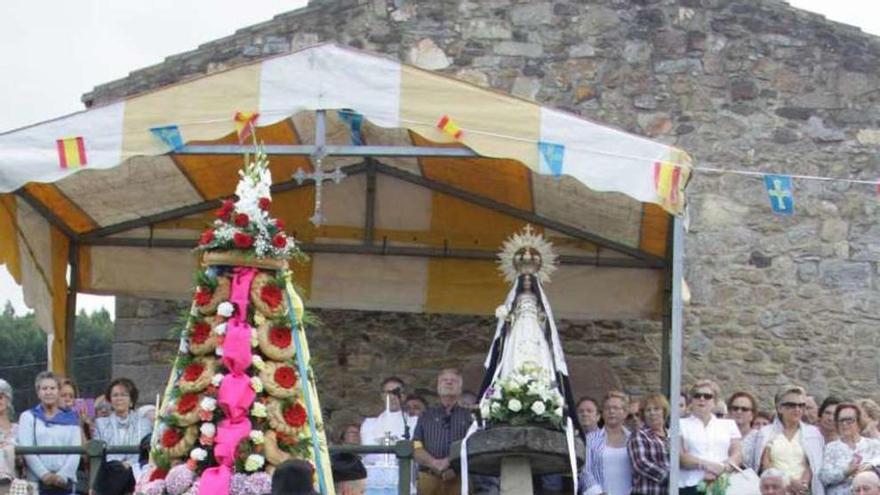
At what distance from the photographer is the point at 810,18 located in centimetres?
1359

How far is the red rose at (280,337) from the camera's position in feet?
29.8

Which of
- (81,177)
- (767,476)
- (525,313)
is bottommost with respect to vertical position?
(767,476)

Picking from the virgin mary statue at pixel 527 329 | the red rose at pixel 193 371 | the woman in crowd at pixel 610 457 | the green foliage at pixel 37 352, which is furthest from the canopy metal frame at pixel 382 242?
the green foliage at pixel 37 352

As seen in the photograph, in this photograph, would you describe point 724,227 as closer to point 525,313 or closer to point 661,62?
point 661,62

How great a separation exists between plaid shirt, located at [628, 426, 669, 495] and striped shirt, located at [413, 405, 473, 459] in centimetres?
108

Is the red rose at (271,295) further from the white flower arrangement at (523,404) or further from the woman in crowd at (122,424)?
the woman in crowd at (122,424)

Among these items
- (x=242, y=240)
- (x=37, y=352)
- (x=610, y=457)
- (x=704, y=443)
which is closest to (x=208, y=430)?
(x=242, y=240)

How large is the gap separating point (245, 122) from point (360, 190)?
244cm

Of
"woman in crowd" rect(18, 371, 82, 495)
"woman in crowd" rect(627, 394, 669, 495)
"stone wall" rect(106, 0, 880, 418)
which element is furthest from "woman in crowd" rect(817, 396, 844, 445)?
"woman in crowd" rect(18, 371, 82, 495)

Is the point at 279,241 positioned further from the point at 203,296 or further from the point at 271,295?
the point at 203,296

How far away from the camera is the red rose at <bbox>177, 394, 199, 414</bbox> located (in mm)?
8891

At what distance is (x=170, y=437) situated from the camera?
888 centimetres

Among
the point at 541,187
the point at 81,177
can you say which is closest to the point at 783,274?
the point at 541,187

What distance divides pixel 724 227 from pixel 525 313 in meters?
3.44
